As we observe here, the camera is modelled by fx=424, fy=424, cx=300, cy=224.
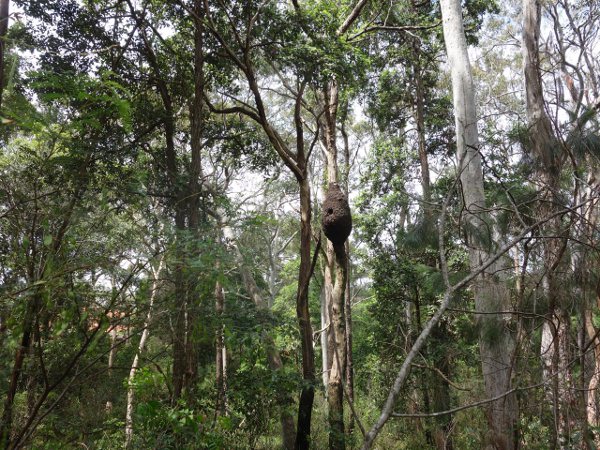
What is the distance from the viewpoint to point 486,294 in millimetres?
3555

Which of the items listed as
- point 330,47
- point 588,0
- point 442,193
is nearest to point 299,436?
point 330,47

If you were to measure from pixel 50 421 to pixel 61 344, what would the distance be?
59 cm

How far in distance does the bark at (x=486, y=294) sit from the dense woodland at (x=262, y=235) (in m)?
0.02

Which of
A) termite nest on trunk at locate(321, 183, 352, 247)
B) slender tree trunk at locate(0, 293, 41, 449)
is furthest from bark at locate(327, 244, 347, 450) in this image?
slender tree trunk at locate(0, 293, 41, 449)

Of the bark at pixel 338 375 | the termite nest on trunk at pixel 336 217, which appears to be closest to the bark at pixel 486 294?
the termite nest on trunk at pixel 336 217

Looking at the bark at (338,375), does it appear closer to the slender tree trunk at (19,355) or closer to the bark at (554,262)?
the bark at (554,262)

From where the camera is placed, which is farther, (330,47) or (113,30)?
(113,30)

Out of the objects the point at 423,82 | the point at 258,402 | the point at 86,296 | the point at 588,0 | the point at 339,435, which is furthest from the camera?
the point at 423,82

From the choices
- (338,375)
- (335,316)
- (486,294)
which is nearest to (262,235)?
(335,316)

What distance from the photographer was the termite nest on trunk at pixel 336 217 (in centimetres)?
509

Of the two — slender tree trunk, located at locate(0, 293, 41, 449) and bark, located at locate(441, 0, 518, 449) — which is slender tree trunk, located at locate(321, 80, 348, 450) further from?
slender tree trunk, located at locate(0, 293, 41, 449)

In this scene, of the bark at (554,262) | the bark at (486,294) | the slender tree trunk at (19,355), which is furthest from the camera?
the bark at (486,294)

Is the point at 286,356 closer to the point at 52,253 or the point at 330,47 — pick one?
the point at 330,47

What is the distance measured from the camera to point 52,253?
2.30m
